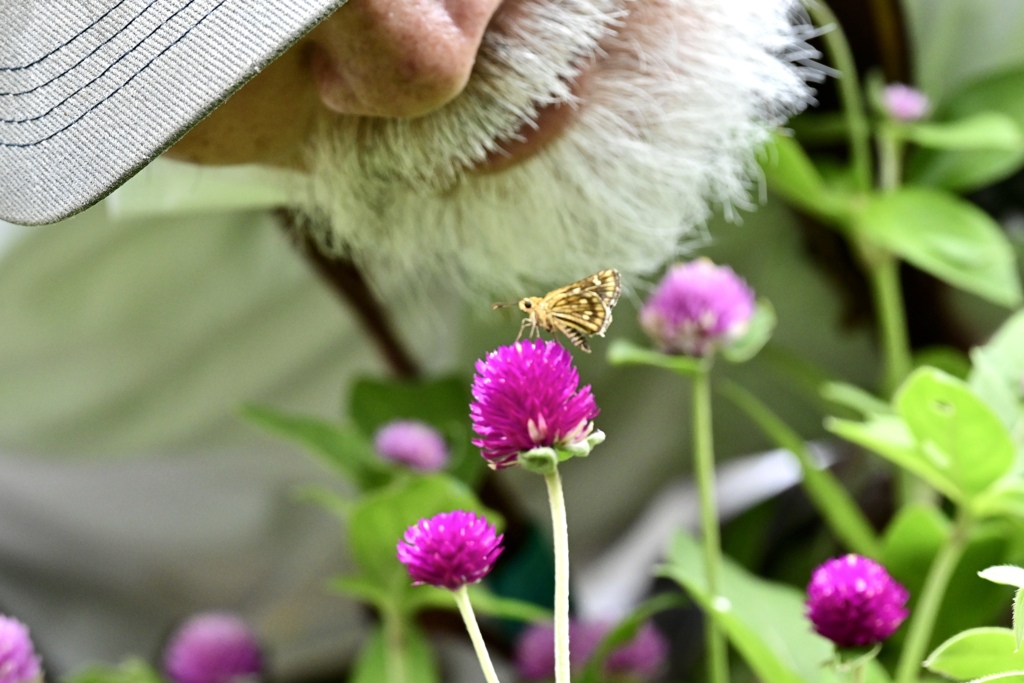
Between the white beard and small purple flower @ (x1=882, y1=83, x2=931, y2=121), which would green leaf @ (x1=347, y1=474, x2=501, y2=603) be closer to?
the white beard

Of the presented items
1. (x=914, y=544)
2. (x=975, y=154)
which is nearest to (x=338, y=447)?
(x=914, y=544)

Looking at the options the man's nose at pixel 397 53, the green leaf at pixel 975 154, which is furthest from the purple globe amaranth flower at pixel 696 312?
the green leaf at pixel 975 154

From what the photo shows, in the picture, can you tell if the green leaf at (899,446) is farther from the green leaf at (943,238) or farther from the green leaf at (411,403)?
the green leaf at (411,403)

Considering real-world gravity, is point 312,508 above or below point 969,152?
below

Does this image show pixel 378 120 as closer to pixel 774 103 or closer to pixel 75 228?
pixel 774 103

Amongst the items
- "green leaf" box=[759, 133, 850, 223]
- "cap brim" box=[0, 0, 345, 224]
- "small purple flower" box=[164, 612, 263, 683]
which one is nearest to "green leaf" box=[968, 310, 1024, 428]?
"green leaf" box=[759, 133, 850, 223]

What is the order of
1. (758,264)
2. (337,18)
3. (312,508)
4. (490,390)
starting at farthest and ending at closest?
1. (312,508)
2. (758,264)
3. (337,18)
4. (490,390)

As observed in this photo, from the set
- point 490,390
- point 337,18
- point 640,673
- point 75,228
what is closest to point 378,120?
point 337,18
